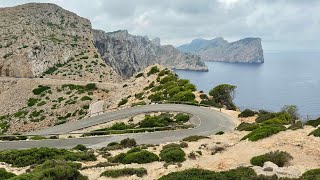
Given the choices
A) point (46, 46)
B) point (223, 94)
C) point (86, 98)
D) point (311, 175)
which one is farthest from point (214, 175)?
point (46, 46)

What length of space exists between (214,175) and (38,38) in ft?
333

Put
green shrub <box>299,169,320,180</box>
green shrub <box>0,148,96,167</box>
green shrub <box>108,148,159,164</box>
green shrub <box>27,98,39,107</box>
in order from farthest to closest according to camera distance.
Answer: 1. green shrub <box>27,98,39,107</box>
2. green shrub <box>0,148,96,167</box>
3. green shrub <box>108,148,159,164</box>
4. green shrub <box>299,169,320,180</box>

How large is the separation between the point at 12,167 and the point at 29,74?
79.4 meters

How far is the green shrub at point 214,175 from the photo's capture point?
16359 millimetres

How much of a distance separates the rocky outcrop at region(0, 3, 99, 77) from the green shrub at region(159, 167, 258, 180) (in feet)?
287

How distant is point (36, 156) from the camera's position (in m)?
23.7

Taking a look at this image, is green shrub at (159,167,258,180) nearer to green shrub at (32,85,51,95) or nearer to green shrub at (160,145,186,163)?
green shrub at (160,145,186,163)

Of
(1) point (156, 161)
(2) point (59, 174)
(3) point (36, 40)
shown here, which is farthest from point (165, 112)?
(3) point (36, 40)

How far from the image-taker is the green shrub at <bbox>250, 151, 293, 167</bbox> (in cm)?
1903

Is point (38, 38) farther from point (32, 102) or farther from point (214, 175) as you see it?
point (214, 175)

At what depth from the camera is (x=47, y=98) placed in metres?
81.0

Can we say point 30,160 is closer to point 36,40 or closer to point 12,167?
point 12,167

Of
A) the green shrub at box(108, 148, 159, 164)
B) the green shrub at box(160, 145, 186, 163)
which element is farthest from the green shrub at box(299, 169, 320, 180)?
the green shrub at box(108, 148, 159, 164)

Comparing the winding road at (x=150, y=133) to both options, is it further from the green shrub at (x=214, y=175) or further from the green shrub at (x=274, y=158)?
the green shrub at (x=214, y=175)
